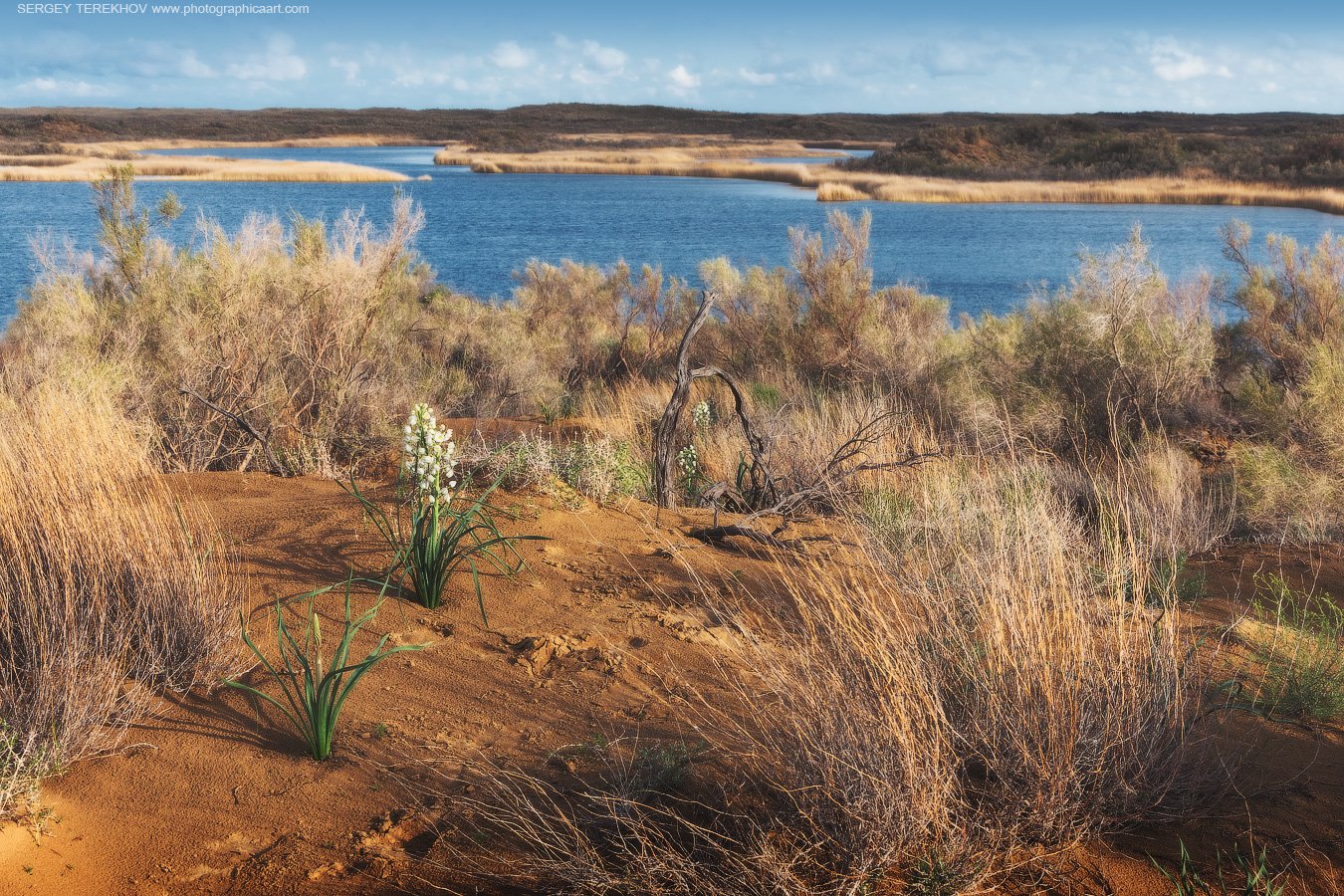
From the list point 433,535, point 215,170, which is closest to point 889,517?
point 433,535

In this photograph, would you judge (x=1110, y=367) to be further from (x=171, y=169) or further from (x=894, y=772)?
(x=171, y=169)

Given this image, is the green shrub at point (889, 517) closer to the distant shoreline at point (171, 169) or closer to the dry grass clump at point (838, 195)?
the dry grass clump at point (838, 195)

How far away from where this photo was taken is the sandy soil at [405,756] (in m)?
2.88

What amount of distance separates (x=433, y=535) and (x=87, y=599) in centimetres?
128

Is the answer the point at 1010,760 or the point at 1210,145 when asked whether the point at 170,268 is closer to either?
the point at 1010,760

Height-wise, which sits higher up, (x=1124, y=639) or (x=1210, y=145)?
(x=1210, y=145)

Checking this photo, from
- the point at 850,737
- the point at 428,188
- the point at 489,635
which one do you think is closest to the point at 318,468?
the point at 489,635

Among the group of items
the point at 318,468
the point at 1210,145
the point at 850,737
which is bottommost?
the point at 318,468

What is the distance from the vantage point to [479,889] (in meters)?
2.82

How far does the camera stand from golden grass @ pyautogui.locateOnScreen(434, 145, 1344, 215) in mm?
42594

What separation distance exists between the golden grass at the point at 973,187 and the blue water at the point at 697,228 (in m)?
1.80

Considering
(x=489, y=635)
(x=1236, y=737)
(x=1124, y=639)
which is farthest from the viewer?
(x=489, y=635)

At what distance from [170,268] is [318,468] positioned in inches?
204

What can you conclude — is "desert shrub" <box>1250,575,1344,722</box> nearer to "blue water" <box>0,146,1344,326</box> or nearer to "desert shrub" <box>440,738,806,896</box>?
"desert shrub" <box>440,738,806,896</box>
